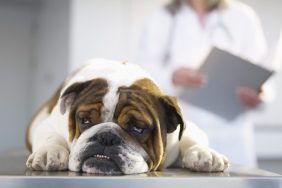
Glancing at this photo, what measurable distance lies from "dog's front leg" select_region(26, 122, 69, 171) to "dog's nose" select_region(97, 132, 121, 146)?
64mm

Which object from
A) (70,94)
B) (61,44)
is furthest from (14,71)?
(70,94)

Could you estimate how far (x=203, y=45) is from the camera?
2406 millimetres

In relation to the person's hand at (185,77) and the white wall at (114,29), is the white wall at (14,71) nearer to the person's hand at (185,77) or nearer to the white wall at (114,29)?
the white wall at (114,29)

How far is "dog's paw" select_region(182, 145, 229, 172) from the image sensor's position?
793 mm

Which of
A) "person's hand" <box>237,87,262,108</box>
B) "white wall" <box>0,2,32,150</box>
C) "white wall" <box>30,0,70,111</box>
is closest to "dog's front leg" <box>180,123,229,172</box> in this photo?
"person's hand" <box>237,87,262,108</box>

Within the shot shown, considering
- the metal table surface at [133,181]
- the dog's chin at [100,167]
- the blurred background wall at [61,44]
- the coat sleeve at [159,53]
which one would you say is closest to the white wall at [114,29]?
the blurred background wall at [61,44]

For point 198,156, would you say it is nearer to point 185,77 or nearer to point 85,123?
point 85,123

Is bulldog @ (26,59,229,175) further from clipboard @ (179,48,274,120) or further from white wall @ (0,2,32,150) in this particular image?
white wall @ (0,2,32,150)

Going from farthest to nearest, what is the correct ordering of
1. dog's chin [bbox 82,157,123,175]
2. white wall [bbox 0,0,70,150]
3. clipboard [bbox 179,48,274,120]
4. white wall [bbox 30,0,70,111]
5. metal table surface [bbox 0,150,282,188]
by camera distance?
white wall [bbox 0,0,70,150] → white wall [bbox 30,0,70,111] → clipboard [bbox 179,48,274,120] → dog's chin [bbox 82,157,123,175] → metal table surface [bbox 0,150,282,188]

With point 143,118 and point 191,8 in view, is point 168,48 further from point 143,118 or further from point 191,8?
point 143,118

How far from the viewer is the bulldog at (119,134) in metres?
0.76

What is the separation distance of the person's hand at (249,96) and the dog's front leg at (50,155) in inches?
54.5

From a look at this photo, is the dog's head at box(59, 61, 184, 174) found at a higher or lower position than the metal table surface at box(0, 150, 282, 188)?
higher

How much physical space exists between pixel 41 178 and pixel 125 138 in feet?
0.66
